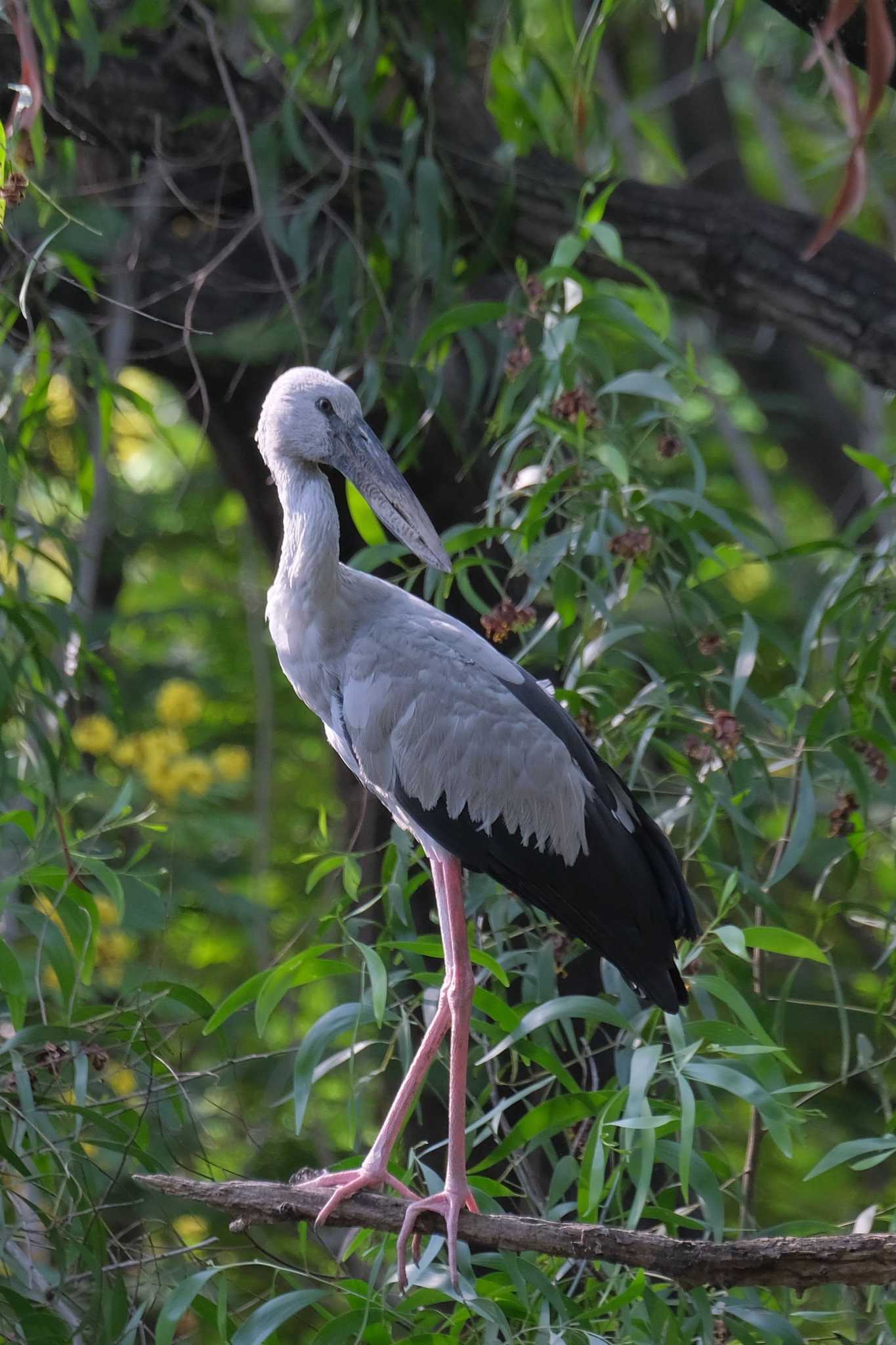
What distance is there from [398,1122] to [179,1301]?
0.52 metres

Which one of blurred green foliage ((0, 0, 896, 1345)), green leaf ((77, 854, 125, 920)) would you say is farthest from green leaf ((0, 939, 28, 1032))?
green leaf ((77, 854, 125, 920))

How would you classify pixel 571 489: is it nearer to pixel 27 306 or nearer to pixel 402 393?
pixel 402 393

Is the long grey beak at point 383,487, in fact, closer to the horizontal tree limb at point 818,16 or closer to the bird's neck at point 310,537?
the bird's neck at point 310,537

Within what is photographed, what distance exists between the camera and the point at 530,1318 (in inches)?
94.1

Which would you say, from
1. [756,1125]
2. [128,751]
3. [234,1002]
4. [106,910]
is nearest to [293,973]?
[234,1002]

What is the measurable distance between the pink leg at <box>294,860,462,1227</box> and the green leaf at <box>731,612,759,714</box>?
25.3 inches

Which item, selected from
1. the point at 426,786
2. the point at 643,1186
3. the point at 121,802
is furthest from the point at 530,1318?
the point at 121,802

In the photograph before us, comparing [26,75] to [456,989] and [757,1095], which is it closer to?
[456,989]

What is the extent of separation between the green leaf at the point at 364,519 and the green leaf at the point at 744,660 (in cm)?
76

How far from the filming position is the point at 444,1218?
2465mm

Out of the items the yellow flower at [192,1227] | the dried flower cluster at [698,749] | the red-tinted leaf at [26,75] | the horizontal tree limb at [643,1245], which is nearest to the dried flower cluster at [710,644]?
the dried flower cluster at [698,749]

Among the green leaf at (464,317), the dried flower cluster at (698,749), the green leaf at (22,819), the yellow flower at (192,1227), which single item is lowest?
the yellow flower at (192,1227)

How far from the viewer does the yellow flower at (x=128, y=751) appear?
427cm

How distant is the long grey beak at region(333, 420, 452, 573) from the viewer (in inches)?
105
